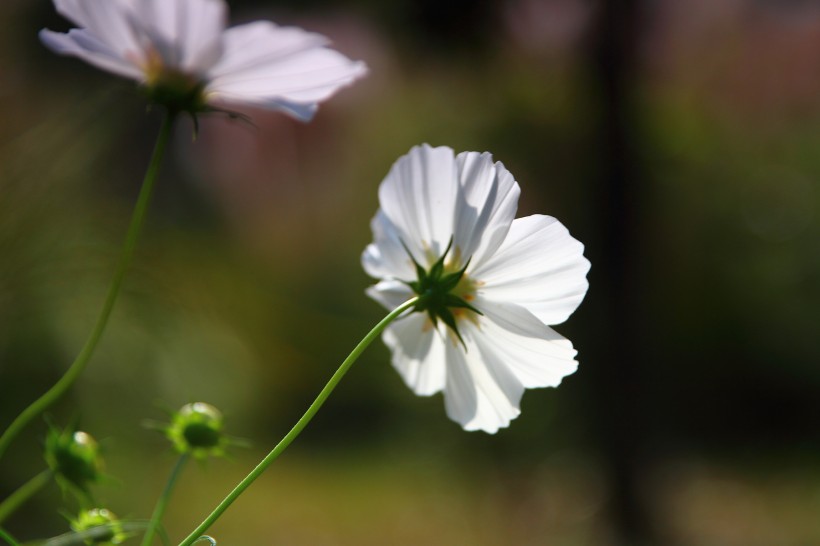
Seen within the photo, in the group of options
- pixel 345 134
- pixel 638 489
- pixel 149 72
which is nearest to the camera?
pixel 149 72

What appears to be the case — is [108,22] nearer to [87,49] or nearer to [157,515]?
[87,49]

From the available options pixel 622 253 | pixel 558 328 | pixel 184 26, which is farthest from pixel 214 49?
pixel 558 328

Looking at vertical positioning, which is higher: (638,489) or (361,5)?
(361,5)

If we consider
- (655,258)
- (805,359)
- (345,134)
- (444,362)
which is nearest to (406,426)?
(655,258)

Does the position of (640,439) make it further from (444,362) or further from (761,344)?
(444,362)

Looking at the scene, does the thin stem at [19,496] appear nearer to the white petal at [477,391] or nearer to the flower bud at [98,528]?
the flower bud at [98,528]

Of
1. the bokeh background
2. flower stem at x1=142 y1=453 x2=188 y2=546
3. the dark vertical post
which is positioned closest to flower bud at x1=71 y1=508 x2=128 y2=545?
flower stem at x1=142 y1=453 x2=188 y2=546
